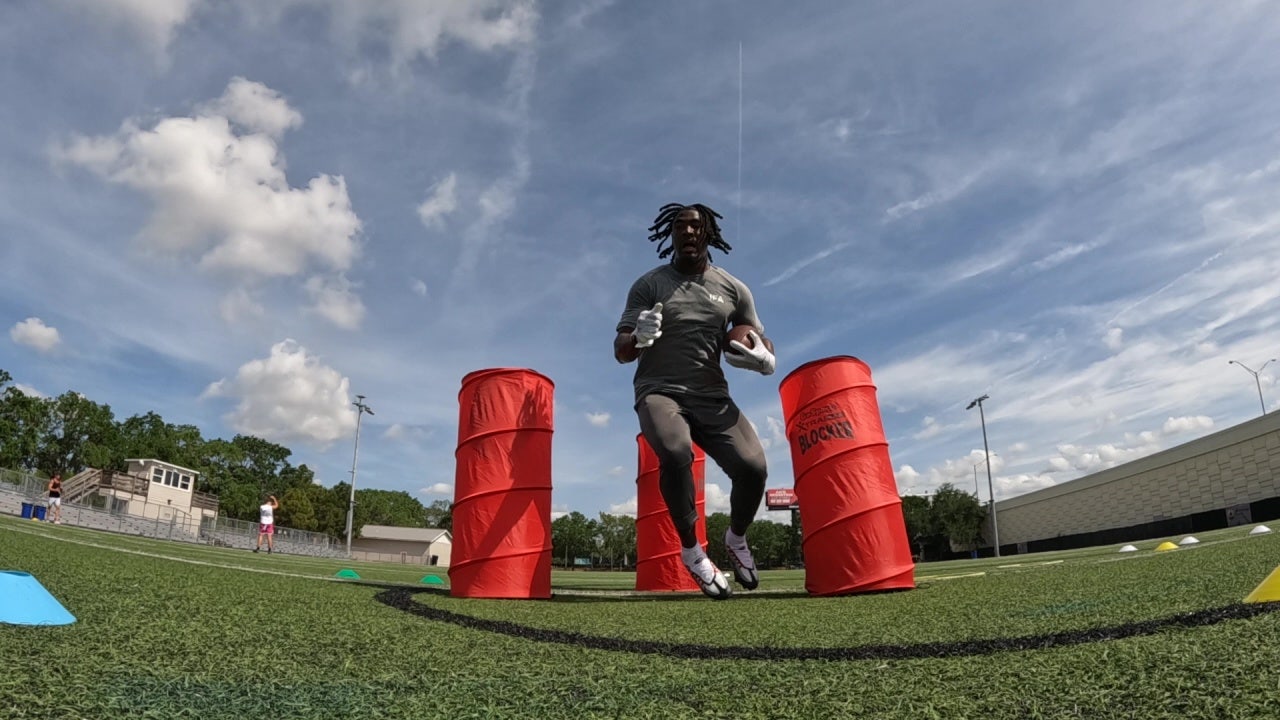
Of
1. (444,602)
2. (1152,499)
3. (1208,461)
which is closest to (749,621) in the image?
(444,602)

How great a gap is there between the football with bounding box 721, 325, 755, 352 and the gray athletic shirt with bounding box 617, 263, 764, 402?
5 cm

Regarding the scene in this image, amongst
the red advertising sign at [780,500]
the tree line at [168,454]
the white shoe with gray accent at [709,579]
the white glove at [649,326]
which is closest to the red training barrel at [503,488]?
the white shoe with gray accent at [709,579]

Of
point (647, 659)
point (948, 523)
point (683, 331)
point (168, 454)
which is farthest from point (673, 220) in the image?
point (168, 454)

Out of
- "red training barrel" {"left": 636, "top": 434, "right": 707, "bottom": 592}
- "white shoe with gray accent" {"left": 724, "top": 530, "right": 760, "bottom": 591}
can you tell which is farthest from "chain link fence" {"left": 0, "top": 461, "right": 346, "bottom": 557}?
"white shoe with gray accent" {"left": 724, "top": 530, "right": 760, "bottom": 591}

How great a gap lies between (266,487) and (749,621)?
91059mm

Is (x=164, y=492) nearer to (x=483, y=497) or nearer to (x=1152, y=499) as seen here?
(x=483, y=497)

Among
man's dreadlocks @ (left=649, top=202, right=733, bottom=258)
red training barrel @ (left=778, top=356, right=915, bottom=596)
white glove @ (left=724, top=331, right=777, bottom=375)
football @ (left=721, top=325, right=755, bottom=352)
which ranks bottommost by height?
red training barrel @ (left=778, top=356, right=915, bottom=596)

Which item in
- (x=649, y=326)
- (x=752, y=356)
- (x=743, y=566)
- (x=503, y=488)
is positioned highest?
(x=649, y=326)

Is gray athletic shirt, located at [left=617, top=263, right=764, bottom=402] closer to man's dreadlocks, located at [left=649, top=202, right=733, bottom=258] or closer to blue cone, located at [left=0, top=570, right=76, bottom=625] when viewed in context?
man's dreadlocks, located at [left=649, top=202, right=733, bottom=258]

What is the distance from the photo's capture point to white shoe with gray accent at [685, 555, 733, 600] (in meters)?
4.15

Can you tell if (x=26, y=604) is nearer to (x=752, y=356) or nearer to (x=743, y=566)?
(x=752, y=356)

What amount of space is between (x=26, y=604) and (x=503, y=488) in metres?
2.99

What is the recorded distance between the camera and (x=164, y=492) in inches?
1726

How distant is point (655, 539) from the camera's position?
708 cm
